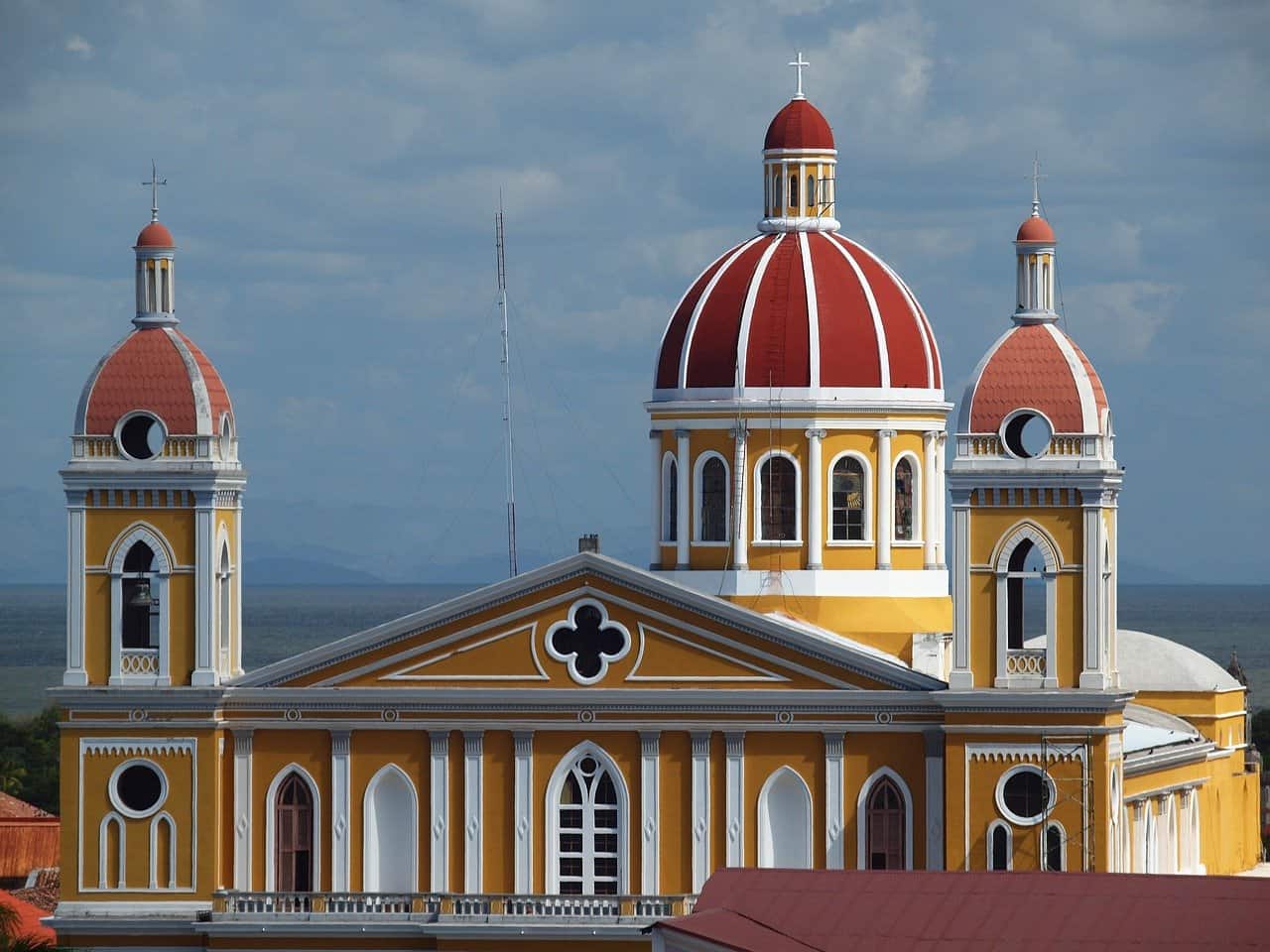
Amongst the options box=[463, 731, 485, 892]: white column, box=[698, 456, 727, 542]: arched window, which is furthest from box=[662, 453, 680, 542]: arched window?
box=[463, 731, 485, 892]: white column

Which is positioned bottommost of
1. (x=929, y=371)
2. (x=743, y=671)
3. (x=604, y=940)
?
(x=604, y=940)

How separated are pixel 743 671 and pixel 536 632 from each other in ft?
12.4

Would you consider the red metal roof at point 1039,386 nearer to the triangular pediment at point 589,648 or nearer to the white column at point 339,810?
the triangular pediment at point 589,648

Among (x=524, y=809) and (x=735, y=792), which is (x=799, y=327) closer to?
(x=735, y=792)

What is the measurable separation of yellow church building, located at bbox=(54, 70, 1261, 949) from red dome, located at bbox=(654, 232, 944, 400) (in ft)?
22.4

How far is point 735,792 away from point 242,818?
8.91 metres

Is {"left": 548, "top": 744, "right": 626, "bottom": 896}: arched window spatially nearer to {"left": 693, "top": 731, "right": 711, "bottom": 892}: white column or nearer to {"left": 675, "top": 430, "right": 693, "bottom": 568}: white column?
{"left": 693, "top": 731, "right": 711, "bottom": 892}: white column

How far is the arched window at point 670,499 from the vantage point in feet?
260

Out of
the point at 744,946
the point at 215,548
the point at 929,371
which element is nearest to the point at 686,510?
the point at 929,371

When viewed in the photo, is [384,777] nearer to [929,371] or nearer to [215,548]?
[215,548]

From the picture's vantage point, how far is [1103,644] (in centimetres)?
6994

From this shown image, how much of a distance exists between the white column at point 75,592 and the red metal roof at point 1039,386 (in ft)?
53.0

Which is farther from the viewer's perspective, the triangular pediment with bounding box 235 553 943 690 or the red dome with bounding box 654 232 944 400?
the red dome with bounding box 654 232 944 400

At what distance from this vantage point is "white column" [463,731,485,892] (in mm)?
71500
